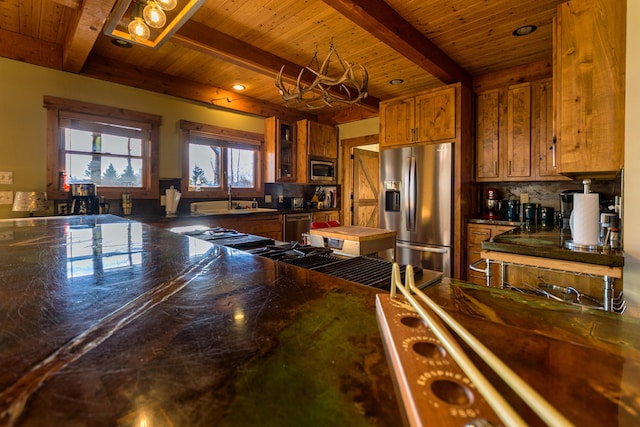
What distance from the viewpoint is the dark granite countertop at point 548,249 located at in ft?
5.13

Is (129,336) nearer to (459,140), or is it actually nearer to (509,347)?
(509,347)

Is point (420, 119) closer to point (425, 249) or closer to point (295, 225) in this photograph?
point (425, 249)

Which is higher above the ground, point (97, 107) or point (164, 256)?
point (97, 107)

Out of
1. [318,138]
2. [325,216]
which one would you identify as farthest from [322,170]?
[325,216]

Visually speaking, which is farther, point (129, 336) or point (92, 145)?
point (92, 145)

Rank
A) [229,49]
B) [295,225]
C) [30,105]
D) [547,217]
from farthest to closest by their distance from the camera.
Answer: [295,225] < [547,217] < [30,105] < [229,49]

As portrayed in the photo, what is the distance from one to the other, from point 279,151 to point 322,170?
808mm

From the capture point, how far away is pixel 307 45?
9.47ft

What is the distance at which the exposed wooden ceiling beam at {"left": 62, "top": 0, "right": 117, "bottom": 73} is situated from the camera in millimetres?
1937

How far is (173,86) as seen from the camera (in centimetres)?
364

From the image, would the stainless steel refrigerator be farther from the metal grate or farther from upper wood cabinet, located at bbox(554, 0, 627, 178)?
the metal grate

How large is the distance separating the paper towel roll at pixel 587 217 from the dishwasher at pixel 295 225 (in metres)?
3.17

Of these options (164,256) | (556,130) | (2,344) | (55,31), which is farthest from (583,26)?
(55,31)

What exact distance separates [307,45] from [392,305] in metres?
2.97
